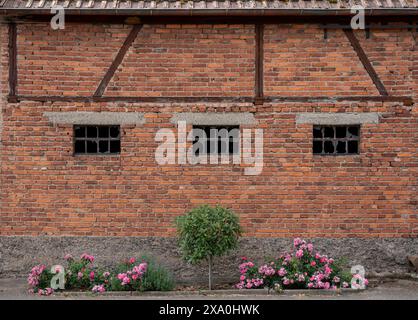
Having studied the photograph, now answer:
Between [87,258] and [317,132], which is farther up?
[317,132]

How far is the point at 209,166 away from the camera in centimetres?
1058

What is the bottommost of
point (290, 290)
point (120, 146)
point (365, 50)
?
point (290, 290)

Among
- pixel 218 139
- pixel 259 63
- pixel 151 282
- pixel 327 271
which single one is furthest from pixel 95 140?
pixel 327 271

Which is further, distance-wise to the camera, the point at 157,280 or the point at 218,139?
the point at 218,139

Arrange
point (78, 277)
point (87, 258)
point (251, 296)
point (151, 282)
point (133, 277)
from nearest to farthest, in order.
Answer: point (251, 296)
point (133, 277)
point (151, 282)
point (78, 277)
point (87, 258)

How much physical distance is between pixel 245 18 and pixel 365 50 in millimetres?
2206

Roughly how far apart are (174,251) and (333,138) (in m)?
3.48

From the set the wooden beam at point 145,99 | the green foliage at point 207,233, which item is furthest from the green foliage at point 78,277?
the wooden beam at point 145,99

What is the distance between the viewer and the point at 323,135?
10.7 metres

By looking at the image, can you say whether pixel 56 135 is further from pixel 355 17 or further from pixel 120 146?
pixel 355 17

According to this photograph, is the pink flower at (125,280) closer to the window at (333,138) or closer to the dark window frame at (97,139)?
the dark window frame at (97,139)

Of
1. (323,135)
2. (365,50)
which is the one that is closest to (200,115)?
(323,135)

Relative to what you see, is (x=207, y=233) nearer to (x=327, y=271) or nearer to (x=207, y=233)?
(x=207, y=233)

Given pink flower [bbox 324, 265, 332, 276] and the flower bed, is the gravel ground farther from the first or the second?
pink flower [bbox 324, 265, 332, 276]
